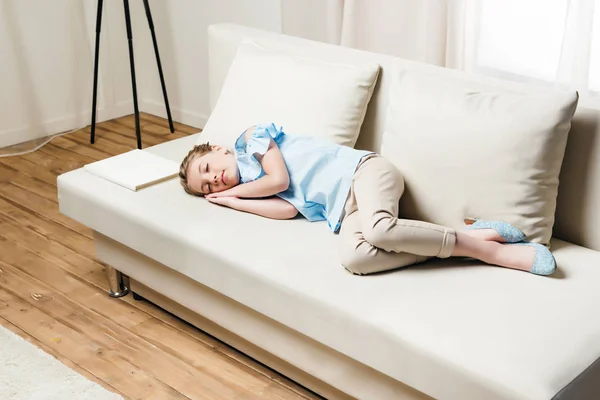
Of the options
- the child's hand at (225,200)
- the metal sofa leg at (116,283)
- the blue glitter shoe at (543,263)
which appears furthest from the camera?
the metal sofa leg at (116,283)

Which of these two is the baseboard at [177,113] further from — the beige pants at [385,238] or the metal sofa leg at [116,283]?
the beige pants at [385,238]

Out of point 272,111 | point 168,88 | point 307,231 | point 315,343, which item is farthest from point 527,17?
point 168,88

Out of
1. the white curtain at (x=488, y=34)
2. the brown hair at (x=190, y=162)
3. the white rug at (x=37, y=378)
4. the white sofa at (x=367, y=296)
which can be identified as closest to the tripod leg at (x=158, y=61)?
the white curtain at (x=488, y=34)

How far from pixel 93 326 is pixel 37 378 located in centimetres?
30

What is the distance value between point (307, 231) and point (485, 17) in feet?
4.73

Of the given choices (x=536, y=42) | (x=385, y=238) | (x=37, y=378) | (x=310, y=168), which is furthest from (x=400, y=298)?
(x=536, y=42)

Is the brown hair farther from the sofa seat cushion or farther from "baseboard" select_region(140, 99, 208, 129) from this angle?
"baseboard" select_region(140, 99, 208, 129)

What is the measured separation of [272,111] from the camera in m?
2.44

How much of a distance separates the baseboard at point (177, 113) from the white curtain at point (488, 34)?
1029mm

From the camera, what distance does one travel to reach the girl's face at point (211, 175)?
233cm

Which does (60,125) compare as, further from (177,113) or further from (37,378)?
(37,378)

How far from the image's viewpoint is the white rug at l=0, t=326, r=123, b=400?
2.11 m

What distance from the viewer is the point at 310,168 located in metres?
2.26

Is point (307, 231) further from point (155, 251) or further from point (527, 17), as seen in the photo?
point (527, 17)
